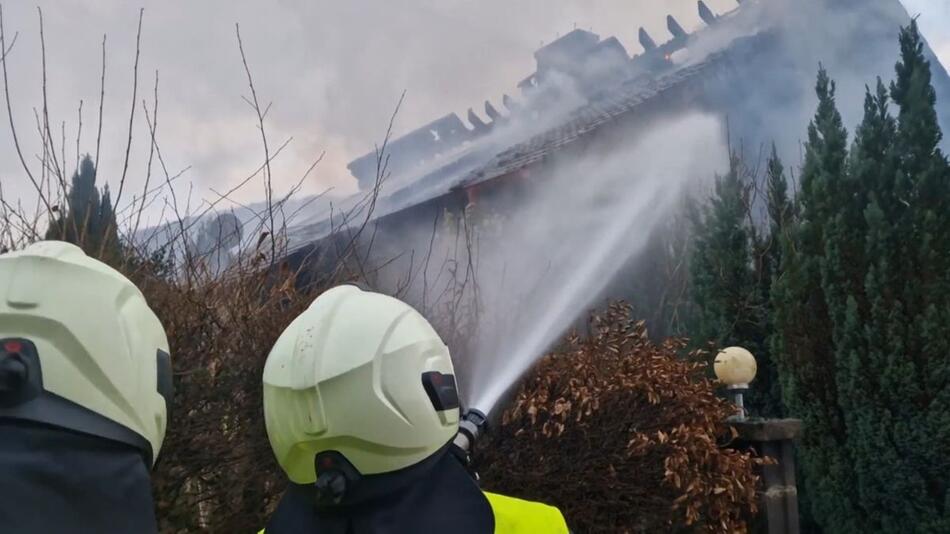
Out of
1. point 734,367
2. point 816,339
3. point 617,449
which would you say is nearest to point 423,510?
point 617,449

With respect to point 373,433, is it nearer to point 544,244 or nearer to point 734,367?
point 734,367

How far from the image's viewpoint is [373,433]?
6.60ft

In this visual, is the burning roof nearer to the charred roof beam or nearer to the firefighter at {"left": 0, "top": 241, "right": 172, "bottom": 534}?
the charred roof beam

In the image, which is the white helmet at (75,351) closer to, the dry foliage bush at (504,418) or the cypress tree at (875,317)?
the dry foliage bush at (504,418)

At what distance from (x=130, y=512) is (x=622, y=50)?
1440 cm

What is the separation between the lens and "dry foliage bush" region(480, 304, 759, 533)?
3990 millimetres

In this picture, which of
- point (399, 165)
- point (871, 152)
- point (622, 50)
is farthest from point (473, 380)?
point (622, 50)

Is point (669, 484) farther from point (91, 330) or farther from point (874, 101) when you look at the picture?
point (874, 101)

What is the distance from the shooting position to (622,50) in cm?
1506

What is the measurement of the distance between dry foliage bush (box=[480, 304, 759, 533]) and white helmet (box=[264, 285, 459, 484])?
190cm

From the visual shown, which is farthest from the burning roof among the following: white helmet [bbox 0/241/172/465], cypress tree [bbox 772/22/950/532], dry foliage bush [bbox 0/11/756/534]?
white helmet [bbox 0/241/172/465]

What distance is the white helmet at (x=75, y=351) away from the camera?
168cm

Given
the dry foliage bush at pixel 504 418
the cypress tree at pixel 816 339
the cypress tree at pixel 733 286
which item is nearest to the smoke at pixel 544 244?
the dry foliage bush at pixel 504 418

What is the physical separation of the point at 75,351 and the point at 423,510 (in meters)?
0.87
